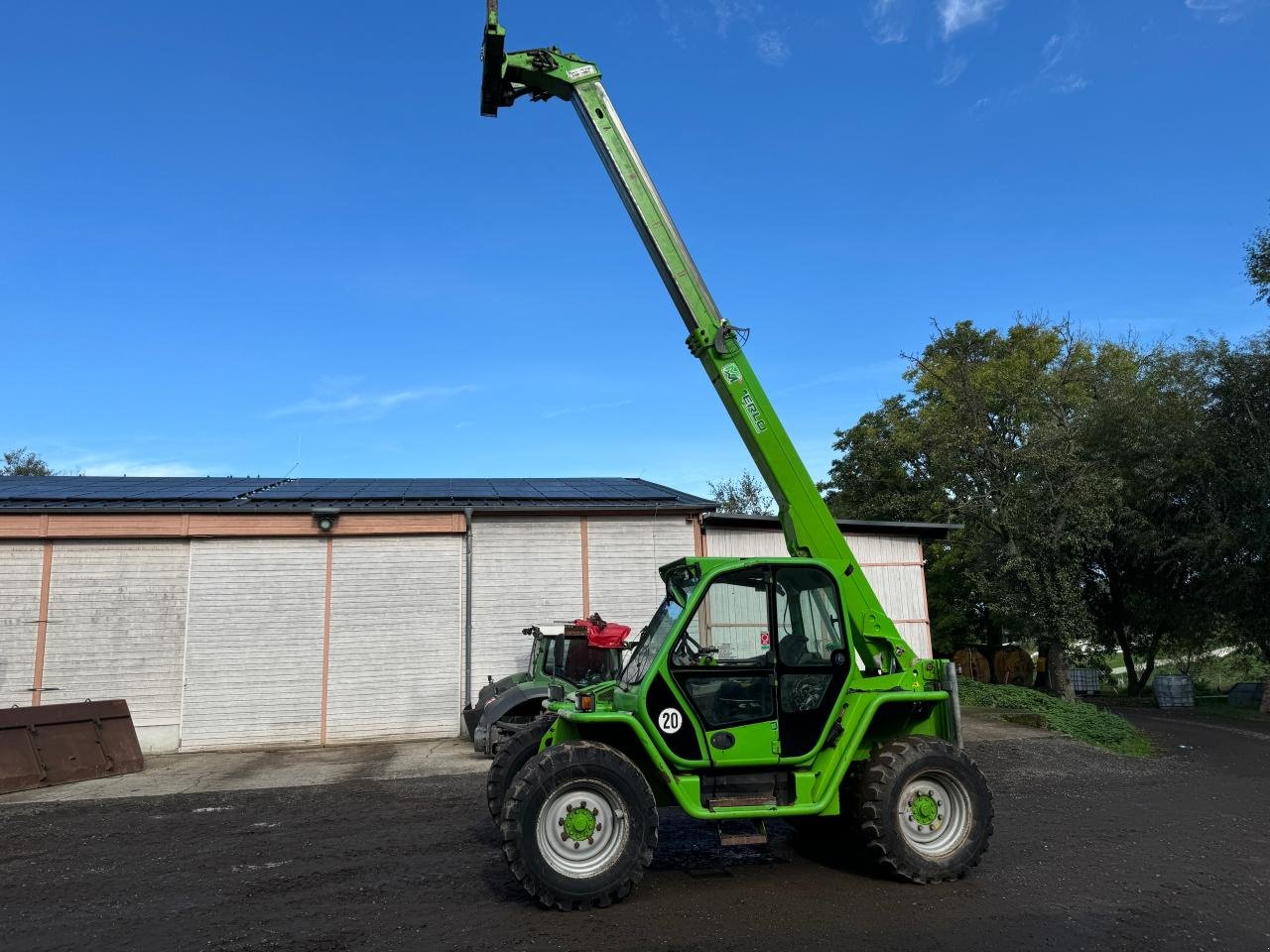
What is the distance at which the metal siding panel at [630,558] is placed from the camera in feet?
50.3

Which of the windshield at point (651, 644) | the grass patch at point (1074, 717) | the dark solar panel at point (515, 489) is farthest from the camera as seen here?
the dark solar panel at point (515, 489)

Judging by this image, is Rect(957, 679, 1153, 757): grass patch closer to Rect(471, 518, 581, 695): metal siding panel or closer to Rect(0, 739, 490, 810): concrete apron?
Rect(471, 518, 581, 695): metal siding panel

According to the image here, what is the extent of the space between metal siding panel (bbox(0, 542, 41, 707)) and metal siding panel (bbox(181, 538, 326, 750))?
2542 millimetres

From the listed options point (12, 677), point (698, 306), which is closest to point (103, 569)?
point (12, 677)

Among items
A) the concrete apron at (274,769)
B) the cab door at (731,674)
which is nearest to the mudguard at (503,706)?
the concrete apron at (274,769)

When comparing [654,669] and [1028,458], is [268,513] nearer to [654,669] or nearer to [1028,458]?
[654,669]

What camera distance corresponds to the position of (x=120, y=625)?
1405 cm

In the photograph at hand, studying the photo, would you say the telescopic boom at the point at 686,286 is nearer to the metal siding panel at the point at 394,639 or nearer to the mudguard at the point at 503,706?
the mudguard at the point at 503,706

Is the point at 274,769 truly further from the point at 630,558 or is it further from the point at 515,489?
the point at 515,489

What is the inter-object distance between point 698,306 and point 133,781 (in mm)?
10367

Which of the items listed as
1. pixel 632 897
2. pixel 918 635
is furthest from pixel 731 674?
pixel 918 635

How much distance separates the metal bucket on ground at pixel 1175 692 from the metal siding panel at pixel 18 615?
24088 mm

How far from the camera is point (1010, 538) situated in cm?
1827

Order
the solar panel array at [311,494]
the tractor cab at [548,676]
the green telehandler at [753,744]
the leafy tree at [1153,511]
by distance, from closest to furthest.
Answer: the green telehandler at [753,744] < the tractor cab at [548,676] < the solar panel array at [311,494] < the leafy tree at [1153,511]
